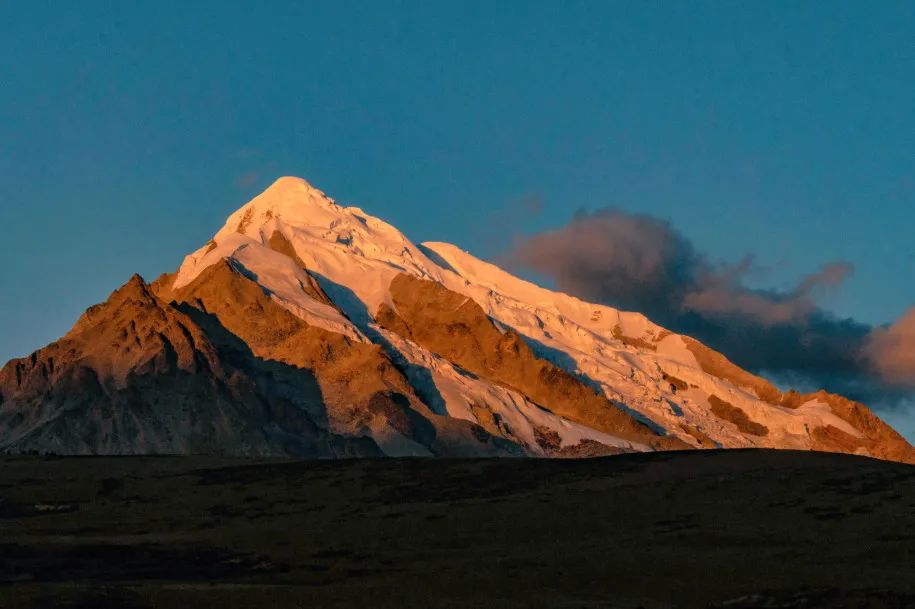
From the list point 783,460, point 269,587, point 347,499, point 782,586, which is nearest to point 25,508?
point 347,499

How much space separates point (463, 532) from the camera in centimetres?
10238

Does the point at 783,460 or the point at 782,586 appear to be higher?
the point at 783,460

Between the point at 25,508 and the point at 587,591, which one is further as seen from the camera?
the point at 25,508

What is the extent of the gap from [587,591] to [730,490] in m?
41.4

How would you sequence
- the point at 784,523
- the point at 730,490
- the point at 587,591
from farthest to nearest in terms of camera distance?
the point at 730,490, the point at 784,523, the point at 587,591

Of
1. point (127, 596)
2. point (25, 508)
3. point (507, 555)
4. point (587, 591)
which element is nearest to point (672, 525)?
point (507, 555)

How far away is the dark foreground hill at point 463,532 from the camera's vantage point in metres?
70.9

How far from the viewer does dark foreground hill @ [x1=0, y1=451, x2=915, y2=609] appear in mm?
70938

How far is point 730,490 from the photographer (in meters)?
112

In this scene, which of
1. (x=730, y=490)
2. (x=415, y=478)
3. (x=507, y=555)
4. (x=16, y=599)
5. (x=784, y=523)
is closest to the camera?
(x=16, y=599)

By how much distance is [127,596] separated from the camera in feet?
228

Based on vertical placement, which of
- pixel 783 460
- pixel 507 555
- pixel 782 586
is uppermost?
pixel 783 460

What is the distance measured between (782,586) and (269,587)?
2696 centimetres

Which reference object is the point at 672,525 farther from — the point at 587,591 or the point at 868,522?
the point at 587,591
